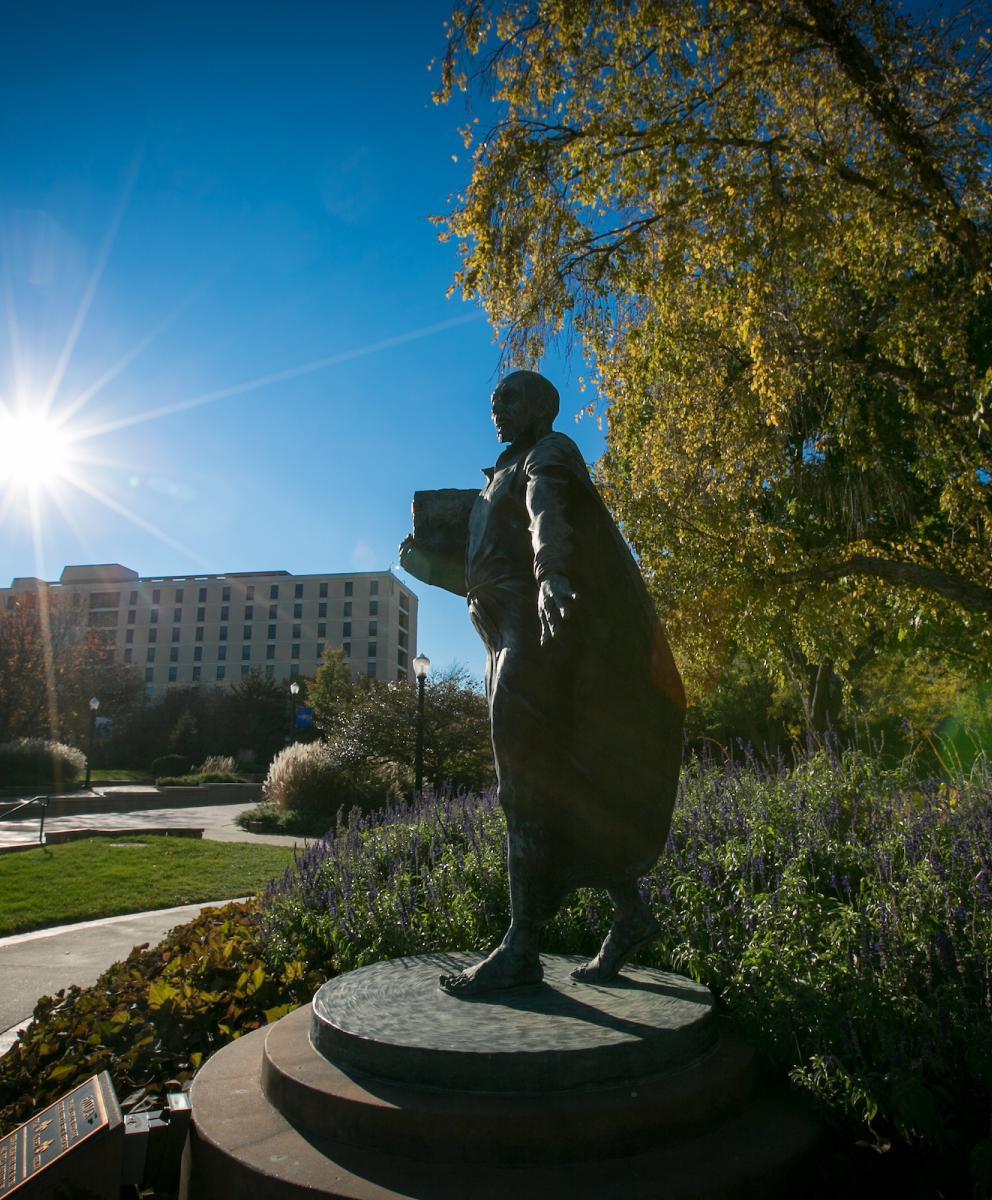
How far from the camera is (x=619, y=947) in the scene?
10.7 feet

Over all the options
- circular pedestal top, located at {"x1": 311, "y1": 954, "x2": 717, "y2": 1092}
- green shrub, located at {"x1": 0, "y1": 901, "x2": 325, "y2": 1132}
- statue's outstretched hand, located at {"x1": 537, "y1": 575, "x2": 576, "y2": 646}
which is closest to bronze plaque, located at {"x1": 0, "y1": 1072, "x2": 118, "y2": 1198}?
circular pedestal top, located at {"x1": 311, "y1": 954, "x2": 717, "y2": 1092}

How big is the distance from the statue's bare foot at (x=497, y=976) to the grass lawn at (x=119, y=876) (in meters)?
6.16

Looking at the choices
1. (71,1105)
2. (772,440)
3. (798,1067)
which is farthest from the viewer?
(772,440)

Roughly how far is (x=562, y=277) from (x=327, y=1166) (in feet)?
33.5

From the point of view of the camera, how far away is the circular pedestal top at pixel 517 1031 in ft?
7.93

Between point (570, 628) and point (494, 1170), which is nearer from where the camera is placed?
point (494, 1170)

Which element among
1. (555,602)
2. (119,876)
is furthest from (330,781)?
(555,602)

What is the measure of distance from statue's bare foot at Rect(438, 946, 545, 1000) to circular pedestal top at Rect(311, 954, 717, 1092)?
35 millimetres

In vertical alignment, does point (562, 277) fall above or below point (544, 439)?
above

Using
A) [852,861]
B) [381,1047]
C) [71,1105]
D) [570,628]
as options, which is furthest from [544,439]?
[852,861]

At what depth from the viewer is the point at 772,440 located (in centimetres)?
1383

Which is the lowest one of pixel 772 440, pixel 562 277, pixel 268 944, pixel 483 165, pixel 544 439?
pixel 268 944

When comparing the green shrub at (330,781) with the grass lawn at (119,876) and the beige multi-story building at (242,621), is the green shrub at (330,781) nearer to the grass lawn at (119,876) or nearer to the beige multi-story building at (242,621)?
the grass lawn at (119,876)

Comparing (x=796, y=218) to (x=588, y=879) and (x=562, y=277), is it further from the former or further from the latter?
(x=588, y=879)
